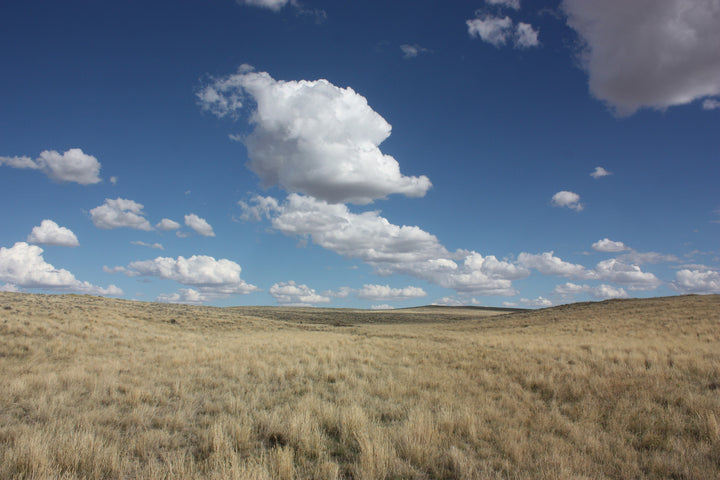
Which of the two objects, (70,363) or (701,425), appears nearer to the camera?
(701,425)

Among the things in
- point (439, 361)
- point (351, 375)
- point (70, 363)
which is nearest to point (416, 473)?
point (351, 375)

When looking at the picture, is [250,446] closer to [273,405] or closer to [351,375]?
[273,405]

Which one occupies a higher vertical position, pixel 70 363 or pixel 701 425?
pixel 701 425

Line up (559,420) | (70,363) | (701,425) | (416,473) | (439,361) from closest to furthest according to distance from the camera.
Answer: (416,473)
(701,425)
(559,420)
(70,363)
(439,361)

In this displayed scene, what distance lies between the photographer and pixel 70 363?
42.9ft

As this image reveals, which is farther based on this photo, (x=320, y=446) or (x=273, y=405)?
(x=273, y=405)

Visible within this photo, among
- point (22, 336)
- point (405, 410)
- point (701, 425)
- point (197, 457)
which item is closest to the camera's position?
point (197, 457)

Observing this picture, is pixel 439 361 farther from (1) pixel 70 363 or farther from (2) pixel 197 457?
(1) pixel 70 363

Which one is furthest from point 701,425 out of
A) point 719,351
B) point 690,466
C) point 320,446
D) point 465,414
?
point 719,351

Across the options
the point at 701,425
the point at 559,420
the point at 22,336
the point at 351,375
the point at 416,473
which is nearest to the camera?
the point at 416,473

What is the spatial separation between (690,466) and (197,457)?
7466 mm

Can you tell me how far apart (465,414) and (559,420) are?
1.85 metres

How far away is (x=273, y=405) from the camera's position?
28.1 ft

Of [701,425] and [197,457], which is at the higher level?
[701,425]
